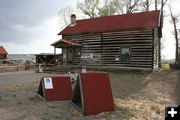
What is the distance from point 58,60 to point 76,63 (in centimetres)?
528

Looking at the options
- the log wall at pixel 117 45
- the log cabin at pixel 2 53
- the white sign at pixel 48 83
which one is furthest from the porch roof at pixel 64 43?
the log cabin at pixel 2 53

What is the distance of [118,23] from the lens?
19.5m

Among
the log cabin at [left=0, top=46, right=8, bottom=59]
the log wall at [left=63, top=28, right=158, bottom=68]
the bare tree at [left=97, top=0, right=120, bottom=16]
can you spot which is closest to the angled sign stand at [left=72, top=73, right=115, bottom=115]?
the log wall at [left=63, top=28, right=158, bottom=68]

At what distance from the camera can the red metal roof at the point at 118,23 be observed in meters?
17.6

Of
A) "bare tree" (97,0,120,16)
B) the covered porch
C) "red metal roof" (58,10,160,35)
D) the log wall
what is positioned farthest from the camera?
"bare tree" (97,0,120,16)

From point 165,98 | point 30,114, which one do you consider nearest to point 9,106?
point 30,114

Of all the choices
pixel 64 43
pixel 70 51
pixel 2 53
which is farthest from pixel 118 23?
pixel 2 53

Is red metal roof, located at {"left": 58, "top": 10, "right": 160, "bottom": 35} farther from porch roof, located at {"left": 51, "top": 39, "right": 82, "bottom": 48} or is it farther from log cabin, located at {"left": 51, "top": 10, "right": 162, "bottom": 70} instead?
porch roof, located at {"left": 51, "top": 39, "right": 82, "bottom": 48}

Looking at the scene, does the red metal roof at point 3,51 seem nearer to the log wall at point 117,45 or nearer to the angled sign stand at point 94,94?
the log wall at point 117,45

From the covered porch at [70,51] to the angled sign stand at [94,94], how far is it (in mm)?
13651

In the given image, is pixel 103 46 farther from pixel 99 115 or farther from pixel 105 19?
pixel 99 115

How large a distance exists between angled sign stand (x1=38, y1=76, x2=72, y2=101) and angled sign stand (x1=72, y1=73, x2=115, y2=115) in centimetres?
131

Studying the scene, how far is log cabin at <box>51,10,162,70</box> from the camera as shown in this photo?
17.0 m

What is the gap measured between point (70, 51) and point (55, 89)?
14.5 metres
